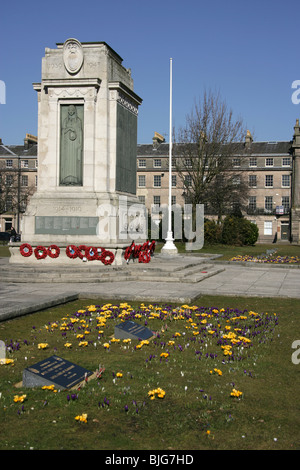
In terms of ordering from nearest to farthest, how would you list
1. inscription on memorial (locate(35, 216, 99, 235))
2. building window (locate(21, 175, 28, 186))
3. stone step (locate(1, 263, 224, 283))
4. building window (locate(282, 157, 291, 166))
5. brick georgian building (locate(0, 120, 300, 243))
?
1. stone step (locate(1, 263, 224, 283))
2. inscription on memorial (locate(35, 216, 99, 235))
3. brick georgian building (locate(0, 120, 300, 243))
4. building window (locate(282, 157, 291, 166))
5. building window (locate(21, 175, 28, 186))

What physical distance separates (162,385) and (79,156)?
14331 millimetres

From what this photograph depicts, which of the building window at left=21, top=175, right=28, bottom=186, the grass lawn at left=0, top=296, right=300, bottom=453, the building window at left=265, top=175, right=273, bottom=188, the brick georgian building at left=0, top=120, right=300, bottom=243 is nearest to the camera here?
the grass lawn at left=0, top=296, right=300, bottom=453

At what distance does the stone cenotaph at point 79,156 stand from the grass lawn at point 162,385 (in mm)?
8498

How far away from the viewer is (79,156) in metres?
19.2

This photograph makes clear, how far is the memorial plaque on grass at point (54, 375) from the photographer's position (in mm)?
5754

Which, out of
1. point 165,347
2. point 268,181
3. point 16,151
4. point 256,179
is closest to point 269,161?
point 268,181

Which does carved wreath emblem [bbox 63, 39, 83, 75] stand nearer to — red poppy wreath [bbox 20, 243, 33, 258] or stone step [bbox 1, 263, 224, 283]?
red poppy wreath [bbox 20, 243, 33, 258]

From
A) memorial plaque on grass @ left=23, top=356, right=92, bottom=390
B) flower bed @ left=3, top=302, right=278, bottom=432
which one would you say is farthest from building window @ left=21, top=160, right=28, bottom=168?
memorial plaque on grass @ left=23, top=356, right=92, bottom=390

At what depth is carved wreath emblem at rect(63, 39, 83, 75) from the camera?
19.0m

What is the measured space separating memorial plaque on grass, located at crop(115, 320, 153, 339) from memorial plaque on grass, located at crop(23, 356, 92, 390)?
2.01 m

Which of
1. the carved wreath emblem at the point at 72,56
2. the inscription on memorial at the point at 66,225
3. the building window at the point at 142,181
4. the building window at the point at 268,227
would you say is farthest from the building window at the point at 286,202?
the inscription on memorial at the point at 66,225

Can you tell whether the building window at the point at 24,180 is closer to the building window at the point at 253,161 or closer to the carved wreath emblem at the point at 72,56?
the building window at the point at 253,161

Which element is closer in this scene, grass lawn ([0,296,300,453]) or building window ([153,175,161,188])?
grass lawn ([0,296,300,453])

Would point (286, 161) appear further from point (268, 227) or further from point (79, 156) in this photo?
point (79, 156)
